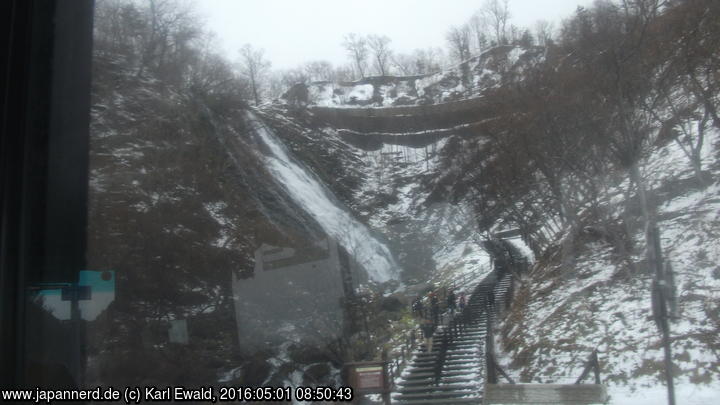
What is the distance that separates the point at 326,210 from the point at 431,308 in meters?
1.58

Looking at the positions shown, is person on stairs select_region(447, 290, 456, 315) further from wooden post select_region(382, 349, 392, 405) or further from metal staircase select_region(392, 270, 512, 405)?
wooden post select_region(382, 349, 392, 405)

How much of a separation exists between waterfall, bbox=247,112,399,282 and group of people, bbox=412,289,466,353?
343 mm

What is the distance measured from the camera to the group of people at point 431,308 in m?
4.02

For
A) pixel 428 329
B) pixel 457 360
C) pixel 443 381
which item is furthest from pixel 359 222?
pixel 443 381

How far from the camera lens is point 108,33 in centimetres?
552

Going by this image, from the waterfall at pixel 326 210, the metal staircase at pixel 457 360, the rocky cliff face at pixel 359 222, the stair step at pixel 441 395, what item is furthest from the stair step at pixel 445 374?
the waterfall at pixel 326 210

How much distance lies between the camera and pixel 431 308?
4172 millimetres

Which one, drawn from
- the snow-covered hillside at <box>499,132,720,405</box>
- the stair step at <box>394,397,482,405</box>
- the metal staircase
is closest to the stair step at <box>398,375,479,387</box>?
the metal staircase

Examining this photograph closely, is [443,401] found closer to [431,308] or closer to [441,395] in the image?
[441,395]

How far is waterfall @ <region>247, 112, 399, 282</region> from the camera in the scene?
4633 millimetres

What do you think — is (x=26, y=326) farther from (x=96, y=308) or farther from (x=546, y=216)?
(x=546, y=216)

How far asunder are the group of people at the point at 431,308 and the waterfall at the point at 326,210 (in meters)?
0.34

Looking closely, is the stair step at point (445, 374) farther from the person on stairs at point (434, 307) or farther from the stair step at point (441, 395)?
the person on stairs at point (434, 307)

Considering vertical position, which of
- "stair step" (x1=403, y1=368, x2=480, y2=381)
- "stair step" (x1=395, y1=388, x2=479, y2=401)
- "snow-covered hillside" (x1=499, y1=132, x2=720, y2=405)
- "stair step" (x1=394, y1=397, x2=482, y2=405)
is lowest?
"stair step" (x1=394, y1=397, x2=482, y2=405)
